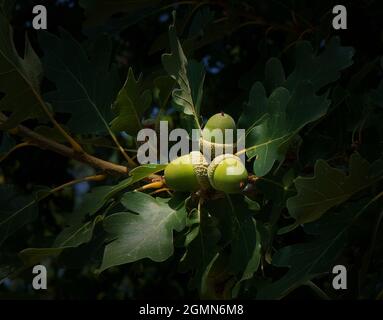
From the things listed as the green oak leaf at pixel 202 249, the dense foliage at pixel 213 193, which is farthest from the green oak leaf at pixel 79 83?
the green oak leaf at pixel 202 249

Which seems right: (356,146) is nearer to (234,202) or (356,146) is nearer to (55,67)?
(234,202)

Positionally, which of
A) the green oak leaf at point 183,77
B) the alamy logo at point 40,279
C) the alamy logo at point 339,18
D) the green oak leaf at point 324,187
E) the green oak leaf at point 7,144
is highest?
the alamy logo at point 339,18

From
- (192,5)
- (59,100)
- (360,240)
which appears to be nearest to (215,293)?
(360,240)

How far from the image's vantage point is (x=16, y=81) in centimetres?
142

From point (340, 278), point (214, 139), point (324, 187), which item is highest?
point (214, 139)

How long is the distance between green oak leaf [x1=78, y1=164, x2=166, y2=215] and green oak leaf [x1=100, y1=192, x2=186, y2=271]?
3 cm

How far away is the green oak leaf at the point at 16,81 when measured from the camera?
1391mm

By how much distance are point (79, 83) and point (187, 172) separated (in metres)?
0.38

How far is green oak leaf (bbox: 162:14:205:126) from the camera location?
4.43 feet

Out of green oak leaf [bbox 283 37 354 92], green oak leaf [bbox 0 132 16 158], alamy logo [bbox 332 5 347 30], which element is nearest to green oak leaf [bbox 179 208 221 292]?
green oak leaf [bbox 283 37 354 92]

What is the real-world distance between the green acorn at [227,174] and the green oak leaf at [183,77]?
0.15 metres

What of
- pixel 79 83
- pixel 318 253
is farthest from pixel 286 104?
pixel 79 83

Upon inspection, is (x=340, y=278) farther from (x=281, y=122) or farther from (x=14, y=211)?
(x=14, y=211)

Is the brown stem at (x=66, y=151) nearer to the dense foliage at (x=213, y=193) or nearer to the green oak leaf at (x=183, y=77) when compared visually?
the dense foliage at (x=213, y=193)
